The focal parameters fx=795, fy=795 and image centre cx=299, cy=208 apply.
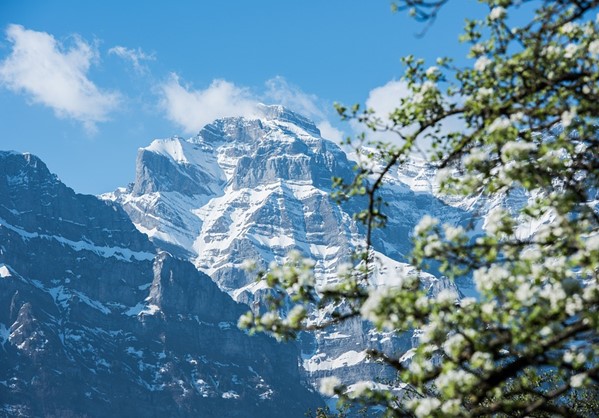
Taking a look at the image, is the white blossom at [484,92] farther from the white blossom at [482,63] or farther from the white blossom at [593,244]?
the white blossom at [593,244]

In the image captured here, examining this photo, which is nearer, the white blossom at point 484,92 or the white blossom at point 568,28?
the white blossom at point 484,92

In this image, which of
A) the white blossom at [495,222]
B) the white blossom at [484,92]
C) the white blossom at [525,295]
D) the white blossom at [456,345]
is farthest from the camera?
the white blossom at [484,92]

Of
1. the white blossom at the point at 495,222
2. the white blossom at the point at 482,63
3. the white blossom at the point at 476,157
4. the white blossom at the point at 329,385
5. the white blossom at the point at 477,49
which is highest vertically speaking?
the white blossom at the point at 477,49

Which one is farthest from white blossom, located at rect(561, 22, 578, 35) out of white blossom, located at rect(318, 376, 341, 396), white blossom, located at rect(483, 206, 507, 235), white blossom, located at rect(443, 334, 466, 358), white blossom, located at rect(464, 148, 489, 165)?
white blossom, located at rect(318, 376, 341, 396)

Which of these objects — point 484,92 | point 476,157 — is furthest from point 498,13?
point 476,157

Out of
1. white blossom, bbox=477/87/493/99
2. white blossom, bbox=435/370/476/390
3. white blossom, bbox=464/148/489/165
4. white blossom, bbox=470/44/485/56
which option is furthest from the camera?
white blossom, bbox=470/44/485/56

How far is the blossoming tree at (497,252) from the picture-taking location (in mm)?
7910

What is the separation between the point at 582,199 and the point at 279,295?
392cm

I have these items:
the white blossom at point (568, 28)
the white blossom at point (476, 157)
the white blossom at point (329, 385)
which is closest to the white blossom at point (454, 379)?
the white blossom at point (329, 385)

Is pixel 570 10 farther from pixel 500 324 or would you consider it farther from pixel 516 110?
pixel 500 324

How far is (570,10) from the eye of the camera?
10.6 metres

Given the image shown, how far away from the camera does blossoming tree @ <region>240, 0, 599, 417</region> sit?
7910 millimetres

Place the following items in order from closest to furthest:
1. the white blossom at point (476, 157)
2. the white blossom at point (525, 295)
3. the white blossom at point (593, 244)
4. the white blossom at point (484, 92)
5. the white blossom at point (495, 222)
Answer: the white blossom at point (525, 295) < the white blossom at point (593, 244) < the white blossom at point (495, 222) < the white blossom at point (476, 157) < the white blossom at point (484, 92)

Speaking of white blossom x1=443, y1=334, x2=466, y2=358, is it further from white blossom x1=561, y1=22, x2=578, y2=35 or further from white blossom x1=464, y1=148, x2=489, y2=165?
white blossom x1=561, y1=22, x2=578, y2=35
